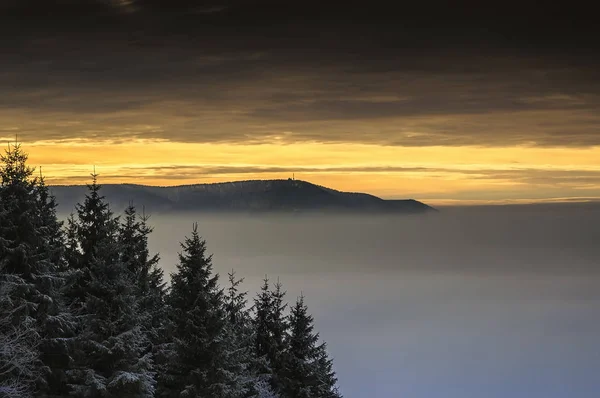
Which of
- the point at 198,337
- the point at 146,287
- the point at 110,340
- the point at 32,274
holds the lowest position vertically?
the point at 198,337

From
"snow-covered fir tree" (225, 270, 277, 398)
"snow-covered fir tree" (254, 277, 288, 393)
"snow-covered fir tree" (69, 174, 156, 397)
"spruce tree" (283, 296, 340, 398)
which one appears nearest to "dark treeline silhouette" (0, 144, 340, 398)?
"snow-covered fir tree" (69, 174, 156, 397)

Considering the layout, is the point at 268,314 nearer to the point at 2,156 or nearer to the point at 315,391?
the point at 315,391

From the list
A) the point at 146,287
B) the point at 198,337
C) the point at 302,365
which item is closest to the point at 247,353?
the point at 302,365

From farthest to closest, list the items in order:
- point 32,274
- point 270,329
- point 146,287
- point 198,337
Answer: point 270,329
point 146,287
point 198,337
point 32,274

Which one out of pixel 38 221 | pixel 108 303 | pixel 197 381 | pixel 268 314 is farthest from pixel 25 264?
pixel 268 314

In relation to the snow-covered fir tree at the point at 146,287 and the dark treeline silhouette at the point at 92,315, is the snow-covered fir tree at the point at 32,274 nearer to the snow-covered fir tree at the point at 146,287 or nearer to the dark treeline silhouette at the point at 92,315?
the dark treeline silhouette at the point at 92,315

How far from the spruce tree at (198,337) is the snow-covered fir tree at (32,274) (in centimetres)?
388

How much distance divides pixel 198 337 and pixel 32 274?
6.08 m

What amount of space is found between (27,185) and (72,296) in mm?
5065

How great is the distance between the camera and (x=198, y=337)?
74.0 ft

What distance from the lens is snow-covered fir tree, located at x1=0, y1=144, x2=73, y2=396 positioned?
19766 millimetres

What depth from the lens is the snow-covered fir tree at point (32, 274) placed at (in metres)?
19.8

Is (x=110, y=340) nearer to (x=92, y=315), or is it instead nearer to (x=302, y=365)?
(x=92, y=315)

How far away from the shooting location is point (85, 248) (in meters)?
24.6
